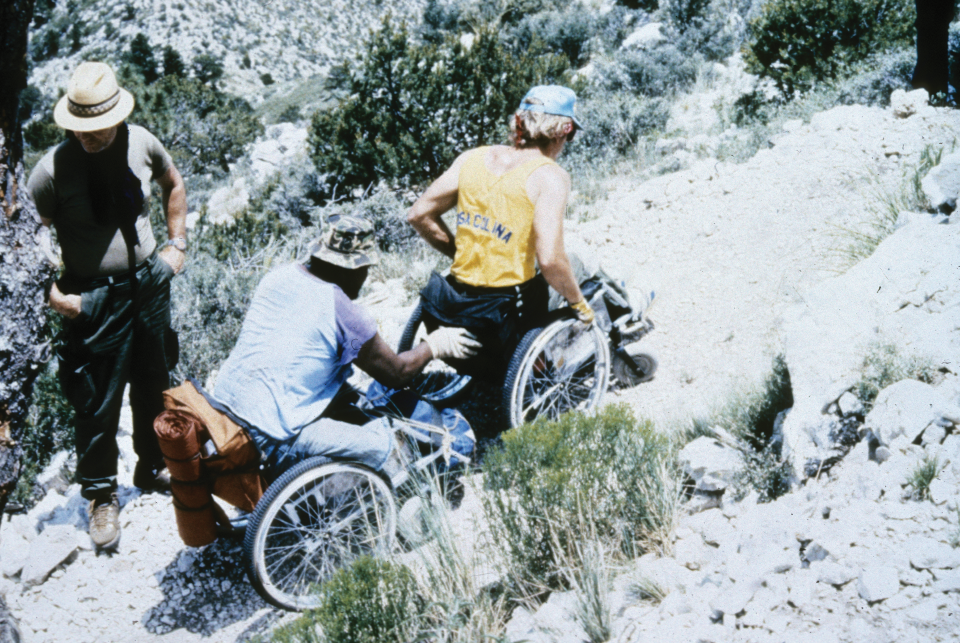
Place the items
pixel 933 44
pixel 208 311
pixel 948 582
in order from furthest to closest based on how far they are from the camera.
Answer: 1. pixel 933 44
2. pixel 208 311
3. pixel 948 582

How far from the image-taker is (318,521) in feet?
8.49

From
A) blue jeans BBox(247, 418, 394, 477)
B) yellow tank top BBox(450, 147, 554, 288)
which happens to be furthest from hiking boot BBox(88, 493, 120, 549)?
yellow tank top BBox(450, 147, 554, 288)

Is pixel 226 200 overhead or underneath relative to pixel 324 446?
underneath

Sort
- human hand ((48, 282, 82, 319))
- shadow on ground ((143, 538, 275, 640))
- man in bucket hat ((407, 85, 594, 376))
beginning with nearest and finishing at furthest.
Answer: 1. human hand ((48, 282, 82, 319))
2. shadow on ground ((143, 538, 275, 640))
3. man in bucket hat ((407, 85, 594, 376))

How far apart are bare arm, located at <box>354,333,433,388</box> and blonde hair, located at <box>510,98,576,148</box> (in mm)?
1153

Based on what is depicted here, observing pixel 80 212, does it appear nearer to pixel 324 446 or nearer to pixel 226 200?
pixel 324 446

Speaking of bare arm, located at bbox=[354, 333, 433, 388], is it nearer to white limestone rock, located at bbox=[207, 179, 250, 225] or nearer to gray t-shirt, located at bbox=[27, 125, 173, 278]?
gray t-shirt, located at bbox=[27, 125, 173, 278]

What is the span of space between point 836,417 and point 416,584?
182cm

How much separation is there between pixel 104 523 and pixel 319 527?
133 cm

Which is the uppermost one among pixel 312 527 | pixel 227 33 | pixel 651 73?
pixel 651 73

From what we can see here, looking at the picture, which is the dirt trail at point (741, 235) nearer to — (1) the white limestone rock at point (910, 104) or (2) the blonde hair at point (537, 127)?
(1) the white limestone rock at point (910, 104)

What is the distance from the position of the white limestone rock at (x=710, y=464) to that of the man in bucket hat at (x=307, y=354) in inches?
53.4

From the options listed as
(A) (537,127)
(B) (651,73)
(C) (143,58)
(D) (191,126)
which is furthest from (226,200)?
(C) (143,58)

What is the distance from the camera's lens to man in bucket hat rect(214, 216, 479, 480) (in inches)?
98.3
